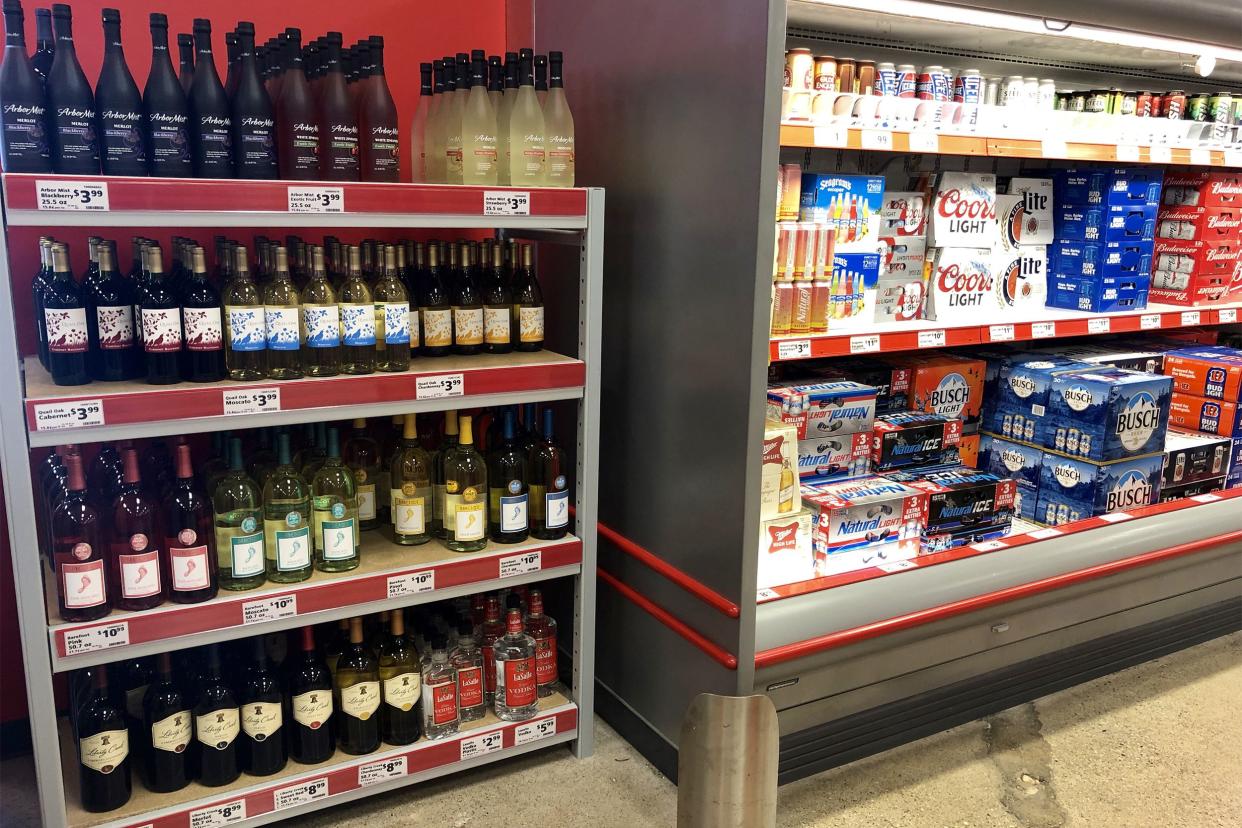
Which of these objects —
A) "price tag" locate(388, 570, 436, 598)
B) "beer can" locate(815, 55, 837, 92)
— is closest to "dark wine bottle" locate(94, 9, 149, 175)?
"price tag" locate(388, 570, 436, 598)

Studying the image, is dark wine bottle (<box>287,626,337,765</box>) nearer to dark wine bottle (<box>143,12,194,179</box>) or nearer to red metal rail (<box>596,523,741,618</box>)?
red metal rail (<box>596,523,741,618</box>)

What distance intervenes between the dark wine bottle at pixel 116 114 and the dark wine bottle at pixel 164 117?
0.03 metres

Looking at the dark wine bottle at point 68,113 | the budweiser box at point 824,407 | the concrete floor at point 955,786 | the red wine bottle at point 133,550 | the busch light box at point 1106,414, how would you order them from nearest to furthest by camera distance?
the dark wine bottle at point 68,113, the red wine bottle at point 133,550, the concrete floor at point 955,786, the budweiser box at point 824,407, the busch light box at point 1106,414

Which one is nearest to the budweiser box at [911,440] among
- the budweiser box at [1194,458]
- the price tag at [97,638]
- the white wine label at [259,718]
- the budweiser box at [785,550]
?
the budweiser box at [785,550]

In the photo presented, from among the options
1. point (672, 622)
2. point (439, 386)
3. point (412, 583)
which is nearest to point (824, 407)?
point (672, 622)

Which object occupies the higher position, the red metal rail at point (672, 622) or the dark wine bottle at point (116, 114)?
the dark wine bottle at point (116, 114)

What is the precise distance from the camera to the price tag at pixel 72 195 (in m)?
1.77

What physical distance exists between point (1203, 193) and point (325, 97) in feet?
10.1

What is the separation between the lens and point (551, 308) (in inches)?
115

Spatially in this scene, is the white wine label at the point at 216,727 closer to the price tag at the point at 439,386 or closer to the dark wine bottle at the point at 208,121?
the price tag at the point at 439,386

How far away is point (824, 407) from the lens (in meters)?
2.73

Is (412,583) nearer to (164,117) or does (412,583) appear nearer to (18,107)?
(164,117)

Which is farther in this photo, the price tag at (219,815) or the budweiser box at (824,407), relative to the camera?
the budweiser box at (824,407)

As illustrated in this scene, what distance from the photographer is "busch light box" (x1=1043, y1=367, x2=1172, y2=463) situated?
3055mm
